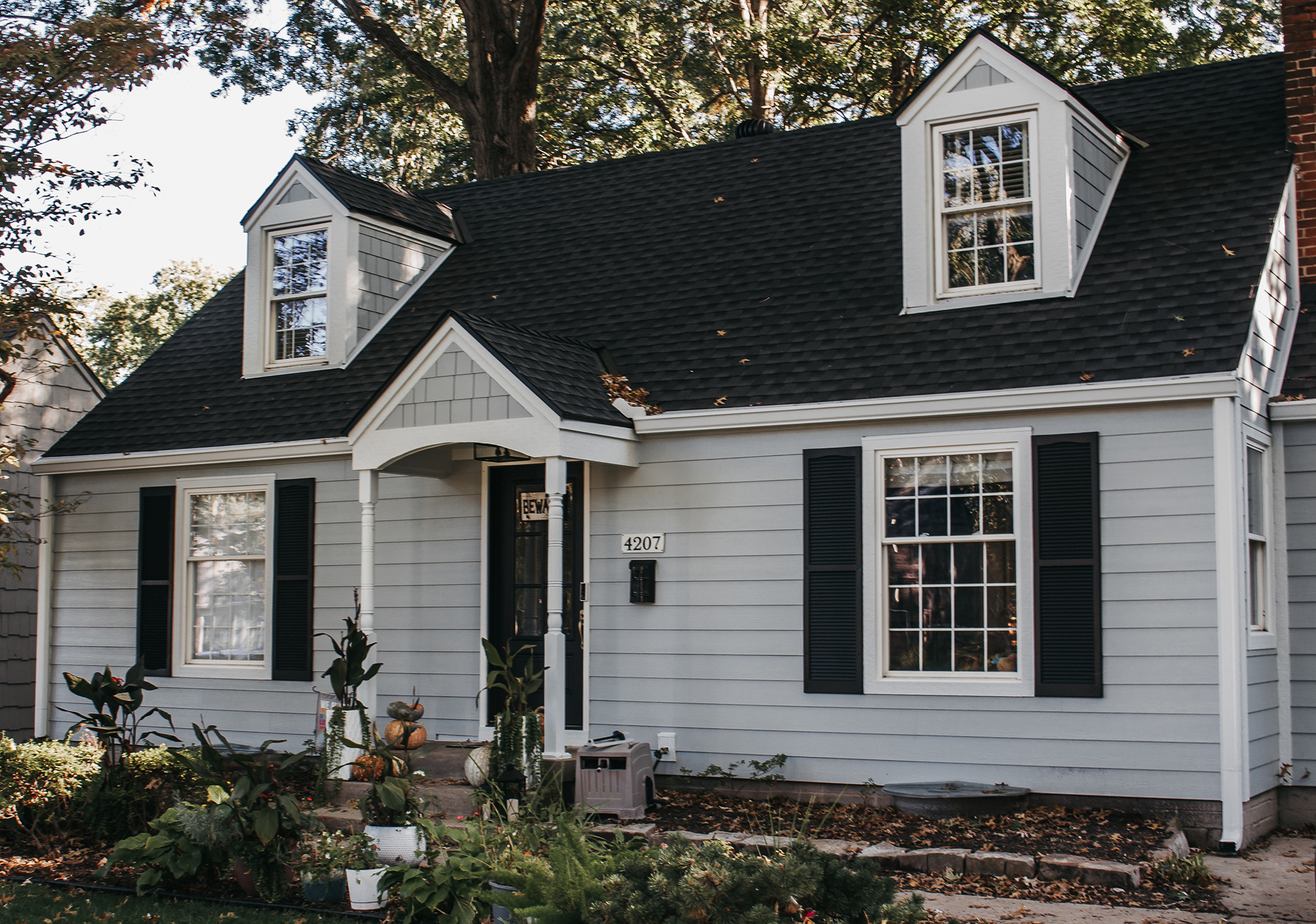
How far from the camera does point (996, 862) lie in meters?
6.47

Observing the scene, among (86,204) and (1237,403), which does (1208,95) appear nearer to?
(1237,403)

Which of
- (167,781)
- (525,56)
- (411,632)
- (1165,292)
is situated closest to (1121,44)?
(525,56)

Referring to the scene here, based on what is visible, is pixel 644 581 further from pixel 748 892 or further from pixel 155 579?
pixel 155 579

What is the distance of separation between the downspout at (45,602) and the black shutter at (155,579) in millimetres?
1139

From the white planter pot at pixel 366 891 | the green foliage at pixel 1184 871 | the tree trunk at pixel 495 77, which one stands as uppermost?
the tree trunk at pixel 495 77

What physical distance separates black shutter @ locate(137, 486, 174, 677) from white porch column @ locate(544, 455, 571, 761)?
177 inches

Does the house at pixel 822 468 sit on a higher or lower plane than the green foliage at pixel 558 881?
higher

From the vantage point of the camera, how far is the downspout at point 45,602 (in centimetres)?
1167

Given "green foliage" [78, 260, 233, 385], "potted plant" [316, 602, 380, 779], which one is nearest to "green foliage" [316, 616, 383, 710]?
"potted plant" [316, 602, 380, 779]

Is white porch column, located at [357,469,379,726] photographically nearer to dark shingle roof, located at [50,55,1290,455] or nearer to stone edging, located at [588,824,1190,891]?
dark shingle roof, located at [50,55,1290,455]

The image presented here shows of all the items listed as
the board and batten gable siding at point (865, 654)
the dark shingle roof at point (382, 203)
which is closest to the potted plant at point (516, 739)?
the board and batten gable siding at point (865, 654)

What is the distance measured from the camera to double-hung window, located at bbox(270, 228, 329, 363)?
37.9 feet

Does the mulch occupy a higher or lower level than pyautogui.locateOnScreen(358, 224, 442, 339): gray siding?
lower

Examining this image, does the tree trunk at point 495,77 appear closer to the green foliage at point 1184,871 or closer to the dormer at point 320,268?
the dormer at point 320,268
